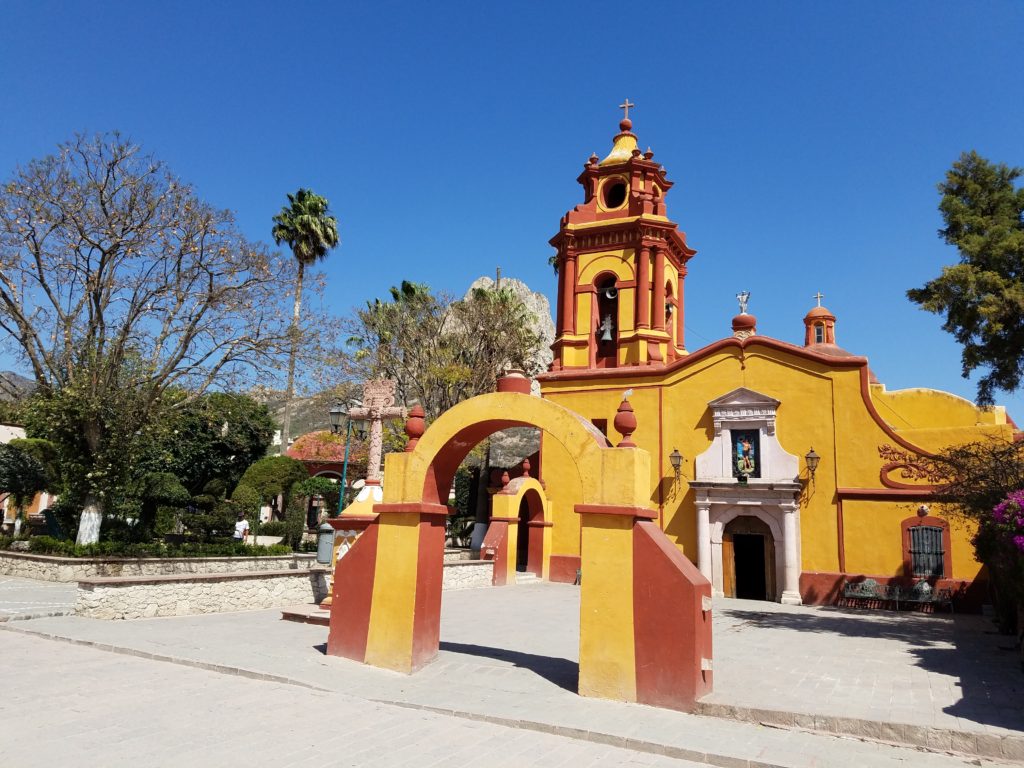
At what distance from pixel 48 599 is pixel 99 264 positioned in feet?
25.9

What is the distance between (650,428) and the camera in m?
20.1

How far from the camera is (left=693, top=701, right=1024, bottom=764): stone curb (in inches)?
219

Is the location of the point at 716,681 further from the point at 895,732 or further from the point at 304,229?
the point at 304,229

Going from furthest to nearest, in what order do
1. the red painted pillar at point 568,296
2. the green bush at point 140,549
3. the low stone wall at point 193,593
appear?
the red painted pillar at point 568,296, the green bush at point 140,549, the low stone wall at point 193,593

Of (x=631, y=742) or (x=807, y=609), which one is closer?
(x=631, y=742)

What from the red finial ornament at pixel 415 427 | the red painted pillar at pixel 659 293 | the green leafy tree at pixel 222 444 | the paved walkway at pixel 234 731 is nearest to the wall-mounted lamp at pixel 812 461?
the red painted pillar at pixel 659 293

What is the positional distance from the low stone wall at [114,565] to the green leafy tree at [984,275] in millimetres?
16196

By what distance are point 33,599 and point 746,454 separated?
16800 millimetres

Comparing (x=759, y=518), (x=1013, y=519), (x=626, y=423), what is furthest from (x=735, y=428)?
(x=626, y=423)

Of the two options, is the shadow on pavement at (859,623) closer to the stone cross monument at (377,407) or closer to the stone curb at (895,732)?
the stone curb at (895,732)

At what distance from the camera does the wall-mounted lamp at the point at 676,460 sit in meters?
19.3

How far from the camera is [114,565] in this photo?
16.1m

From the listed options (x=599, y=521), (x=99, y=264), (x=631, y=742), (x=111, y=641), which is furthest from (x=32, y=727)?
(x=99, y=264)

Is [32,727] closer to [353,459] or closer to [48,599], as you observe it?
[48,599]
